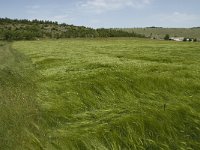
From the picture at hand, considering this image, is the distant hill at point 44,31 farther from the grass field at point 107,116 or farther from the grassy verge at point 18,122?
the grassy verge at point 18,122

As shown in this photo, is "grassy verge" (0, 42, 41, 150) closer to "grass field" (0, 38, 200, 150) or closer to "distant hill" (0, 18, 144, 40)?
"grass field" (0, 38, 200, 150)

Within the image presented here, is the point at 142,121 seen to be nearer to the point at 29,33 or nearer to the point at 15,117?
the point at 15,117

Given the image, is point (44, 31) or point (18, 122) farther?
point (44, 31)

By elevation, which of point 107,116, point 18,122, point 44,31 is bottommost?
point 44,31

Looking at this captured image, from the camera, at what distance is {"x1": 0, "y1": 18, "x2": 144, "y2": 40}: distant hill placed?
107m

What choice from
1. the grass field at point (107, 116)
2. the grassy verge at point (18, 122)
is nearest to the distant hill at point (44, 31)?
the grass field at point (107, 116)

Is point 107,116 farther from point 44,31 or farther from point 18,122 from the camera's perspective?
point 44,31

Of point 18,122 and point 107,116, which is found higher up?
point 107,116

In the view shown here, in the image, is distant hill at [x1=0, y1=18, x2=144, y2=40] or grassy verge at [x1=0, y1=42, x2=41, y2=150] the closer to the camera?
grassy verge at [x1=0, y1=42, x2=41, y2=150]

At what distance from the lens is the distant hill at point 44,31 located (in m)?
107

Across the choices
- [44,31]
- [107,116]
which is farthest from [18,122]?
[44,31]

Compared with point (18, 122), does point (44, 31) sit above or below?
below

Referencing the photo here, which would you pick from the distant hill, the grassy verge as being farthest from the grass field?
the distant hill

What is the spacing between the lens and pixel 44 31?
4946 inches
